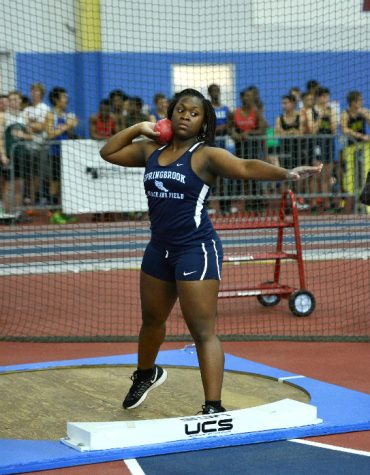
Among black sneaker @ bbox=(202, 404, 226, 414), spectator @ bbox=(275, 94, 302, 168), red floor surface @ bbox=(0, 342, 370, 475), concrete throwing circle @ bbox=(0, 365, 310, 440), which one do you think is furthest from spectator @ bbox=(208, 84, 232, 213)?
black sneaker @ bbox=(202, 404, 226, 414)

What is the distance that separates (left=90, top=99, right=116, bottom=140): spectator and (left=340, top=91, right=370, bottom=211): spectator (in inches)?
142

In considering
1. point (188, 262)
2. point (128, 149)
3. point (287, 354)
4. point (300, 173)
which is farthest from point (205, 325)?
point (287, 354)

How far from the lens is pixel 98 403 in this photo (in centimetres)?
641

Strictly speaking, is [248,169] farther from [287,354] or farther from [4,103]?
[4,103]

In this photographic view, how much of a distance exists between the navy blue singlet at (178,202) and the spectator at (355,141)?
948cm

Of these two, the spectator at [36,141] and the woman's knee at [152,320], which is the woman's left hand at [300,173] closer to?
the woman's knee at [152,320]

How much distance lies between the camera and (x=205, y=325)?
5.77 metres

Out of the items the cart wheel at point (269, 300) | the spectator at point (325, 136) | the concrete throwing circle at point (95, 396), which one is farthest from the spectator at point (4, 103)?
the concrete throwing circle at point (95, 396)

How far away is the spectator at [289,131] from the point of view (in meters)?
15.4

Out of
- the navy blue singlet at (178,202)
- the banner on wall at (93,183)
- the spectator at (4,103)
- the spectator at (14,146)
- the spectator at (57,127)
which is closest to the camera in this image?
the navy blue singlet at (178,202)

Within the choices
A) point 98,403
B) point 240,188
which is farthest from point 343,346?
point 240,188

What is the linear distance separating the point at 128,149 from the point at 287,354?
276cm

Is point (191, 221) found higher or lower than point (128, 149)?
lower

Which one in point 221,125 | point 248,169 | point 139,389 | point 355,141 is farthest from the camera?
point 355,141
